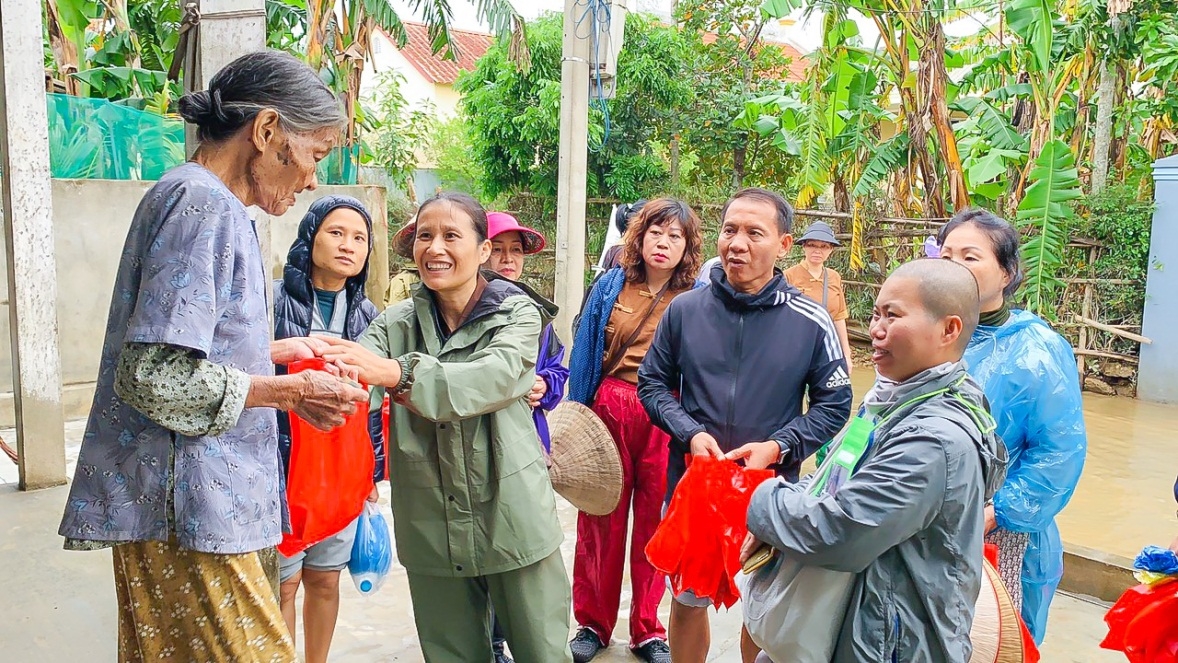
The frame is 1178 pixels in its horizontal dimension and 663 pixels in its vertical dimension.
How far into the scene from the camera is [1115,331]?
10.0 metres

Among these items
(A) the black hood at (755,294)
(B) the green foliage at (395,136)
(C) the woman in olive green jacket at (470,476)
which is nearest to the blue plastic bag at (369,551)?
(C) the woman in olive green jacket at (470,476)

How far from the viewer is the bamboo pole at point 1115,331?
9.75m

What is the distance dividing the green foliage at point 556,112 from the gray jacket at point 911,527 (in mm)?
10391

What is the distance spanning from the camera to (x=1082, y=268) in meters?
10.3

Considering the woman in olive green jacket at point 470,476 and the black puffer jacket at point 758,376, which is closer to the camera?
the woman in olive green jacket at point 470,476

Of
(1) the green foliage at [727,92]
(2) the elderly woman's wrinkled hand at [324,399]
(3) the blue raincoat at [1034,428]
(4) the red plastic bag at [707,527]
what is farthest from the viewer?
(1) the green foliage at [727,92]

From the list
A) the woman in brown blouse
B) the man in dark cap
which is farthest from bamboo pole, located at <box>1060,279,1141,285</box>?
the woman in brown blouse

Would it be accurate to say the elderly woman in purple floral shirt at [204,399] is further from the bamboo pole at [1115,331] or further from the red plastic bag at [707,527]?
the bamboo pole at [1115,331]

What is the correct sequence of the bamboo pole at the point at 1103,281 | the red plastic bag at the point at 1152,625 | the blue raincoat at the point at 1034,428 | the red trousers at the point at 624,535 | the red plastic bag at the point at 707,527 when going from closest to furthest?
the red plastic bag at the point at 1152,625, the red plastic bag at the point at 707,527, the blue raincoat at the point at 1034,428, the red trousers at the point at 624,535, the bamboo pole at the point at 1103,281

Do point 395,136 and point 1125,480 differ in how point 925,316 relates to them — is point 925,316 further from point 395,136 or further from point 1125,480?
point 395,136

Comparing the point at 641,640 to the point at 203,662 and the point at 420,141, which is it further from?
the point at 420,141

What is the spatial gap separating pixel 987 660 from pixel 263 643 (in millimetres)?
1704

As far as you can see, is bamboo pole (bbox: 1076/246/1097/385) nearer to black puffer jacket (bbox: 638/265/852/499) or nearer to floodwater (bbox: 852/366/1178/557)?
floodwater (bbox: 852/366/1178/557)

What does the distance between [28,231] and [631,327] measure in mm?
3604
